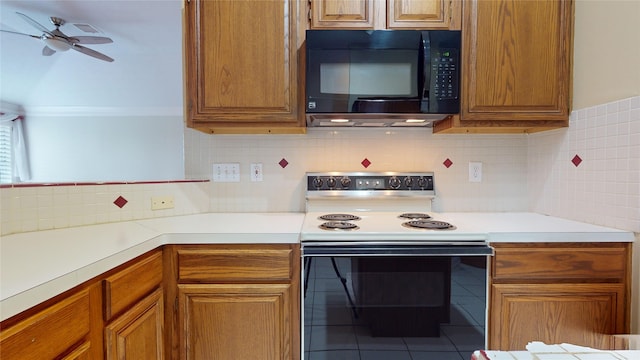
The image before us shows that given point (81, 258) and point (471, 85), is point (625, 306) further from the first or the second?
point (81, 258)

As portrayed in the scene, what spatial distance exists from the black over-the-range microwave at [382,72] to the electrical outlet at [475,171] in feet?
1.81

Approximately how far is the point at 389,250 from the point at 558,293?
74cm

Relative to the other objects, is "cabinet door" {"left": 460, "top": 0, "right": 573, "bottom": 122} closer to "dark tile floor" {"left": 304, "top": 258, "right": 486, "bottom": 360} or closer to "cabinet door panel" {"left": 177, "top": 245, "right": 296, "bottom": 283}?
"dark tile floor" {"left": 304, "top": 258, "right": 486, "bottom": 360}

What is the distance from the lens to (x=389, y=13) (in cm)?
153

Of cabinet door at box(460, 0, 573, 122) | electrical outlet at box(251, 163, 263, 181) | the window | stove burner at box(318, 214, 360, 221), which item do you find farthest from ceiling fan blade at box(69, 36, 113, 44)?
the window

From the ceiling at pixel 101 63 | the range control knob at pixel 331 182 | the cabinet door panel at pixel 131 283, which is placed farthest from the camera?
the ceiling at pixel 101 63

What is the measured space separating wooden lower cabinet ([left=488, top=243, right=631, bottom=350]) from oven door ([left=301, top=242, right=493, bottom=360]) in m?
0.09

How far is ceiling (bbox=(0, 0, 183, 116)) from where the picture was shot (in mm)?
2779

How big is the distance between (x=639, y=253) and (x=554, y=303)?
397mm

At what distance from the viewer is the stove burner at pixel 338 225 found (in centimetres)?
141

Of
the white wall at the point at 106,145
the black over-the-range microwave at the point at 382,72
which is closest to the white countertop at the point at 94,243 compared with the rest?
the black over-the-range microwave at the point at 382,72

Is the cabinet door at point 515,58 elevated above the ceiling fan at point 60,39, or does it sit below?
below

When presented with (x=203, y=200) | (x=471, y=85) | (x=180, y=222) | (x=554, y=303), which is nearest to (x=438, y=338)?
(x=554, y=303)

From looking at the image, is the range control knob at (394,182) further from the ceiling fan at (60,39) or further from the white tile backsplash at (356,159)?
the ceiling fan at (60,39)
